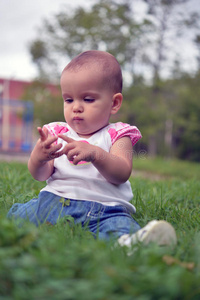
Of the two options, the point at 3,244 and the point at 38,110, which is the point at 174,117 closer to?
the point at 38,110

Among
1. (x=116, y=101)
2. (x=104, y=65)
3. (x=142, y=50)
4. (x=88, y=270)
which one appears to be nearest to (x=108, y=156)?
(x=116, y=101)

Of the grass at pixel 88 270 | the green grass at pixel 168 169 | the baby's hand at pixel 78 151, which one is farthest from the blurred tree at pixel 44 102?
the grass at pixel 88 270

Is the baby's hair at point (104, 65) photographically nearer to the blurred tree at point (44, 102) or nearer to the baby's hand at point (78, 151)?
the baby's hand at point (78, 151)

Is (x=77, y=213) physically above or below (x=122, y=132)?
below

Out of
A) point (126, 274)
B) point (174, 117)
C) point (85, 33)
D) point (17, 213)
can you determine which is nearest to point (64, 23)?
point (85, 33)

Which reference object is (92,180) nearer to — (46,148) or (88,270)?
(46,148)

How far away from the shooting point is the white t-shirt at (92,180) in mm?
1928

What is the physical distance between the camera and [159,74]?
13328mm

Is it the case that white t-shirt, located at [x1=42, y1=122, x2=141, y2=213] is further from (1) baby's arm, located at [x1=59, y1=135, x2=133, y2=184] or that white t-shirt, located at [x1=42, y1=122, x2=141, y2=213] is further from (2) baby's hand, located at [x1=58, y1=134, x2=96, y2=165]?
(2) baby's hand, located at [x1=58, y1=134, x2=96, y2=165]

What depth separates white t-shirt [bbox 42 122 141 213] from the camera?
193 cm

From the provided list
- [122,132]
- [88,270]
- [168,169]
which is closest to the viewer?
[88,270]

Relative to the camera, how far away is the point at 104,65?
198 cm

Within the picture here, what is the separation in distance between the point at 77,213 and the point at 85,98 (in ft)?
2.08

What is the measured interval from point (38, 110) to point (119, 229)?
13333mm
